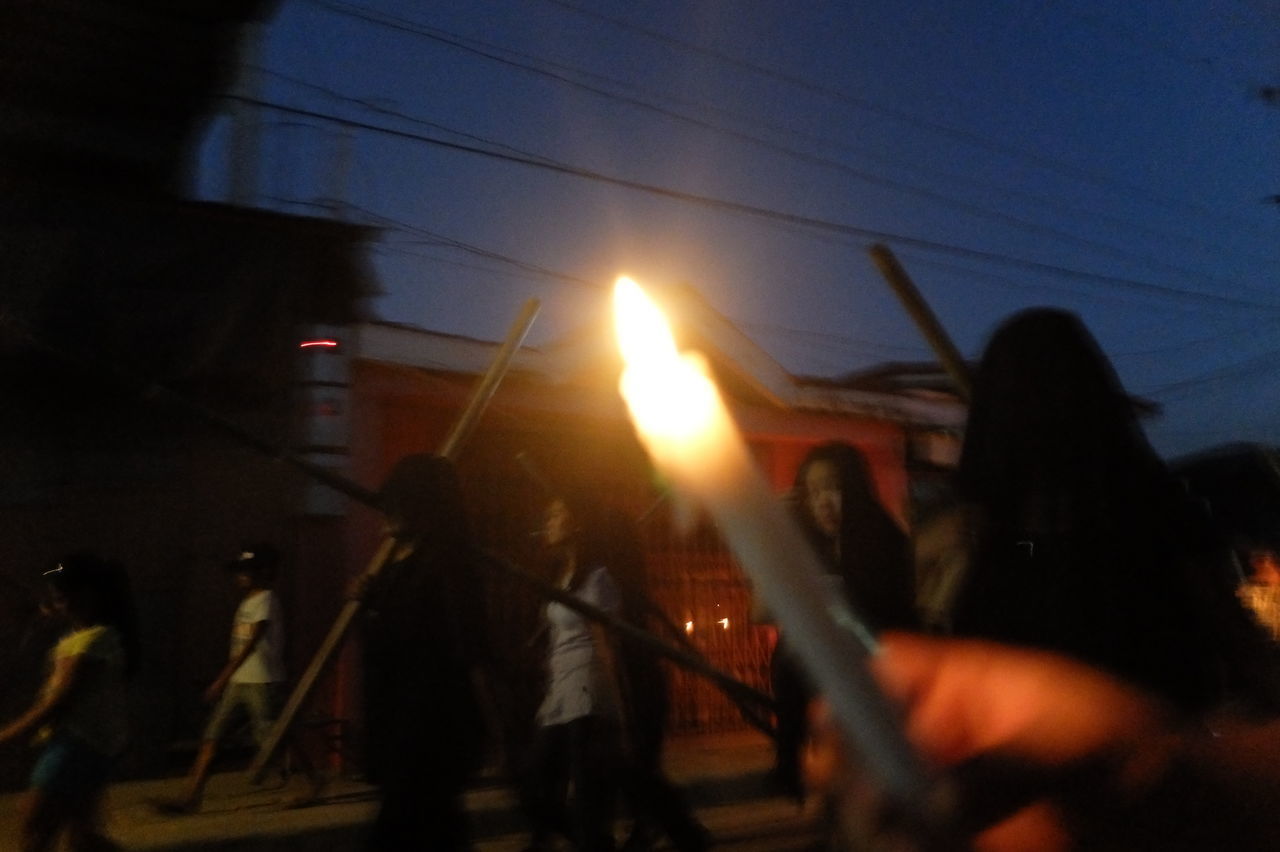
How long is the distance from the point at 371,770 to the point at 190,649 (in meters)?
4.40

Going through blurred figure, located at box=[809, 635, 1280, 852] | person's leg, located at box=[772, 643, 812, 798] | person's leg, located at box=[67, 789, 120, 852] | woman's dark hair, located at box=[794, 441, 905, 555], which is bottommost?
person's leg, located at box=[67, 789, 120, 852]

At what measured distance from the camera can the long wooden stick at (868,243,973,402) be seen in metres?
2.84

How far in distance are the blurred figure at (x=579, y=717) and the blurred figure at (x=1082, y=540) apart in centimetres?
391

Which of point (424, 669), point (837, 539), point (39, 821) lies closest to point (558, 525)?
point (424, 669)

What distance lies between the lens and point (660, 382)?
64cm

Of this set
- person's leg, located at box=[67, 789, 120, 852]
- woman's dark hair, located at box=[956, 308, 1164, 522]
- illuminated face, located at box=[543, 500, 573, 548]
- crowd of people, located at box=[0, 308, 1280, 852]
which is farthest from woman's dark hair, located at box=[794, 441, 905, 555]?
person's leg, located at box=[67, 789, 120, 852]

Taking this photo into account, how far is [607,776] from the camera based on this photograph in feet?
16.9

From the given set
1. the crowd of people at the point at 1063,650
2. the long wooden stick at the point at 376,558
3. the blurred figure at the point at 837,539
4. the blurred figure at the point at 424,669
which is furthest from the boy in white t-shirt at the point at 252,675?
the crowd of people at the point at 1063,650

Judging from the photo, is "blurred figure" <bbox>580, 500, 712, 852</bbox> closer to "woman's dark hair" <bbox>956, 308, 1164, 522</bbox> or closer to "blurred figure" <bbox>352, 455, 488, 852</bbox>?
"blurred figure" <bbox>352, 455, 488, 852</bbox>

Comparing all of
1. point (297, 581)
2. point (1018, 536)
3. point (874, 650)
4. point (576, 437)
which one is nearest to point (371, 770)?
point (1018, 536)

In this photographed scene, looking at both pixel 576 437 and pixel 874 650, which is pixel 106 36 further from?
pixel 874 650

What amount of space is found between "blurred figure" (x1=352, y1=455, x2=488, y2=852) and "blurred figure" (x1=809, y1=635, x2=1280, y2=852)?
3.33 m

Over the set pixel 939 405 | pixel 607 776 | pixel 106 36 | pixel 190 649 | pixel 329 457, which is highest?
pixel 106 36

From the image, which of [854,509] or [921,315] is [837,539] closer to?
[854,509]
